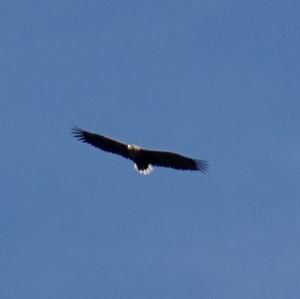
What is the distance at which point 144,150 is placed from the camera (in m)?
172

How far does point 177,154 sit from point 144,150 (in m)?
1.04

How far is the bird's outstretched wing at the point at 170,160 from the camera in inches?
6742

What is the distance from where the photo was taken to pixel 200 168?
171125mm

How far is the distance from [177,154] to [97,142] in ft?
8.17

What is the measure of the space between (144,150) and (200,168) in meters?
1.89

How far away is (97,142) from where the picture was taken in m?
173

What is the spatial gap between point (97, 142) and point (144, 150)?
1.45 m

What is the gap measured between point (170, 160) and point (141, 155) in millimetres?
844

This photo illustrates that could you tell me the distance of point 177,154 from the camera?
17162 cm

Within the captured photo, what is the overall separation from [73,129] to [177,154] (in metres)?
3.06

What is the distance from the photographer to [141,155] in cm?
17212

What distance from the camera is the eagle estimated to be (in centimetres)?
17150

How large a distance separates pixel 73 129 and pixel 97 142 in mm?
789

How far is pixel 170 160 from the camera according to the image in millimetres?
171875
